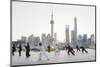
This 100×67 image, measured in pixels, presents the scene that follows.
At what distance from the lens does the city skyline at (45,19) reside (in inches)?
91.4

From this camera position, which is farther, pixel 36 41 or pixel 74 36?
pixel 74 36

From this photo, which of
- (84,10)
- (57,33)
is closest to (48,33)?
(57,33)

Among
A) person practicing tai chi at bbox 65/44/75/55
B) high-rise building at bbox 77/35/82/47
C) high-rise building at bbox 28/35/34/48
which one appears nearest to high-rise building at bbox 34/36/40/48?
high-rise building at bbox 28/35/34/48

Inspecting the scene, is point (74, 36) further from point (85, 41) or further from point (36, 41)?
point (36, 41)

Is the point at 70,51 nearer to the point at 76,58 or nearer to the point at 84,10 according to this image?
the point at 76,58

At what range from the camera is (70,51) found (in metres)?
2.54

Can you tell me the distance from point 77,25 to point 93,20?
0.24 m

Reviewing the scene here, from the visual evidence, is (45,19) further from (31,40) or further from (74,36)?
(74,36)

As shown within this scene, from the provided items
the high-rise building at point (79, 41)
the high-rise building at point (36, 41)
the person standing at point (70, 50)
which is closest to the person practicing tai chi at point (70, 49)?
the person standing at point (70, 50)

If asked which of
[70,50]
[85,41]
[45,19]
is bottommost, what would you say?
[70,50]

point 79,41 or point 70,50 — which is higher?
point 79,41

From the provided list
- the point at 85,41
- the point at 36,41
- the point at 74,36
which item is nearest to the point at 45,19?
the point at 36,41

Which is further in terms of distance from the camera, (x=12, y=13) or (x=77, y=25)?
(x=77, y=25)

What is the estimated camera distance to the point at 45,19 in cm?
245
